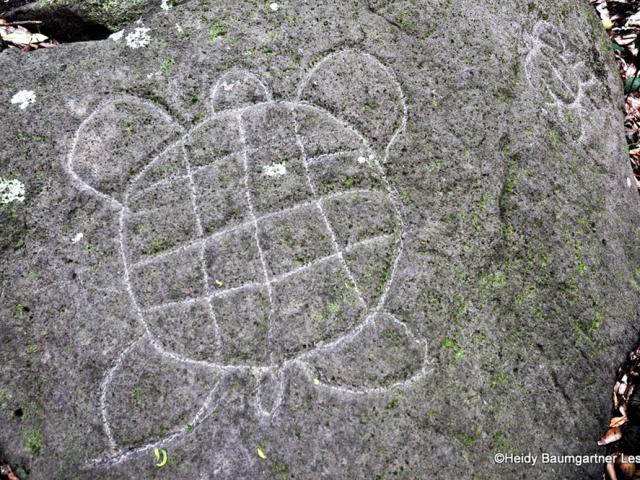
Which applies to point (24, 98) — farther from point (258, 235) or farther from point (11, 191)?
point (258, 235)

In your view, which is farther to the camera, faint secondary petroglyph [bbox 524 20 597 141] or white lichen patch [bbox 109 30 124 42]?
faint secondary petroglyph [bbox 524 20 597 141]

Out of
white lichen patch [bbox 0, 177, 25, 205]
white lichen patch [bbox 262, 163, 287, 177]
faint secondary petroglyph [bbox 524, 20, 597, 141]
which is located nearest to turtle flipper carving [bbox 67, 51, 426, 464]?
white lichen patch [bbox 262, 163, 287, 177]

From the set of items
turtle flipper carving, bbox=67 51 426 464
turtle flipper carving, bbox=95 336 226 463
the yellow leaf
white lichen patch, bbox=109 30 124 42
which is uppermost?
white lichen patch, bbox=109 30 124 42

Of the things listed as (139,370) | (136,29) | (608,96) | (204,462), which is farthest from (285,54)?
(608,96)

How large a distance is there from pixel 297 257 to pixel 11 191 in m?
0.92

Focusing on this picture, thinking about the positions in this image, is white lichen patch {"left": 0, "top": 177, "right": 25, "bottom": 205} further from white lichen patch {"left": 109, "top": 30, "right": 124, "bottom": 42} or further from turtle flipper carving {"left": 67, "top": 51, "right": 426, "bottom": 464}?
white lichen patch {"left": 109, "top": 30, "right": 124, "bottom": 42}

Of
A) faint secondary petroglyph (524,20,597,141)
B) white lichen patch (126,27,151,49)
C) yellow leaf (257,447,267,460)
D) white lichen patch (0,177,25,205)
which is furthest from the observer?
faint secondary petroglyph (524,20,597,141)

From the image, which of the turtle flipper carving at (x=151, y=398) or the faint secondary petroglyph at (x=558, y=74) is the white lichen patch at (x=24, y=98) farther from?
the faint secondary petroglyph at (x=558, y=74)

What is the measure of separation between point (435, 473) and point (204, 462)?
0.68 meters

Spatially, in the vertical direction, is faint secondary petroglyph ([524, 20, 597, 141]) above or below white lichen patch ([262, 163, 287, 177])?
above

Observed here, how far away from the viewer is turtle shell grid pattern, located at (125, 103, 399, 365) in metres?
1.77

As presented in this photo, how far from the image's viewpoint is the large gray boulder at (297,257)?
1704 mm

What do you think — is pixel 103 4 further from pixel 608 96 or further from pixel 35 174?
pixel 608 96

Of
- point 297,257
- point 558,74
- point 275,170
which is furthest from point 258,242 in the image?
point 558,74
